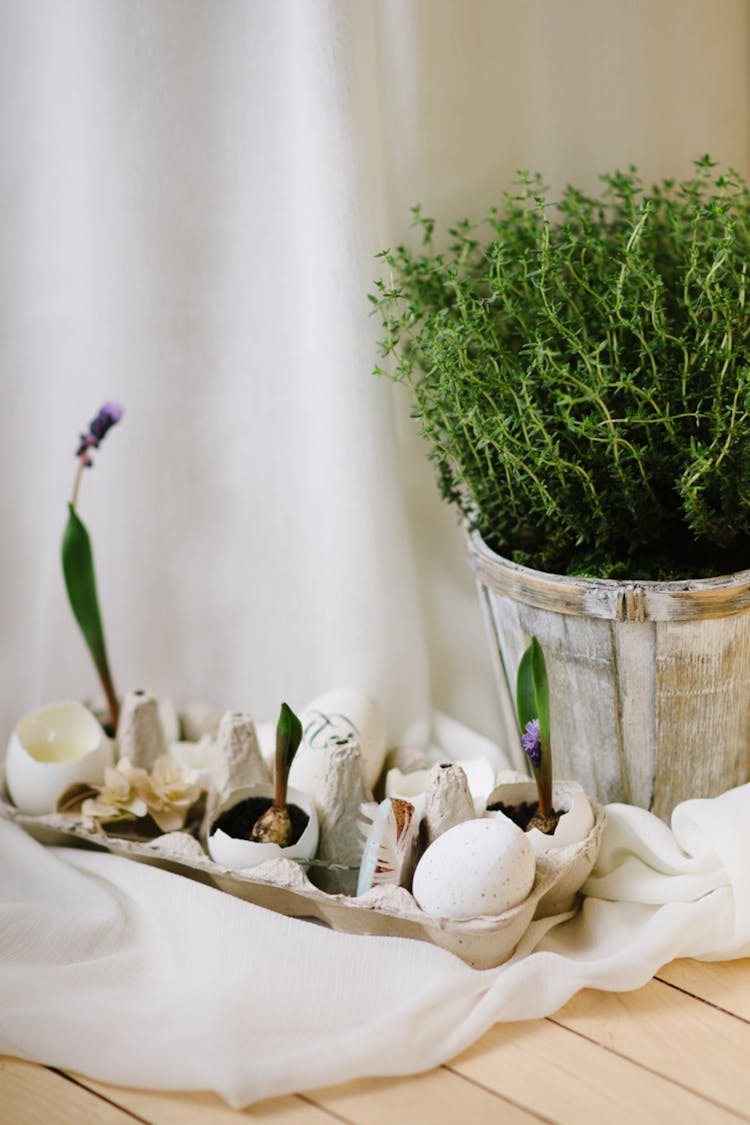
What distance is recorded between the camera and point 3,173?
1241mm

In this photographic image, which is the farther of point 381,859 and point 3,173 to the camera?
point 3,173

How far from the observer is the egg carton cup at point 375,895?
36.7 inches

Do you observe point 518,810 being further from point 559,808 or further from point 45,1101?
point 45,1101

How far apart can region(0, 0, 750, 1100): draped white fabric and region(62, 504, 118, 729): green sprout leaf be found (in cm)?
16

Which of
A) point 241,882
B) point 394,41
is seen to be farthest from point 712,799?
point 394,41

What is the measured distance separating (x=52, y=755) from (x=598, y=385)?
685 millimetres

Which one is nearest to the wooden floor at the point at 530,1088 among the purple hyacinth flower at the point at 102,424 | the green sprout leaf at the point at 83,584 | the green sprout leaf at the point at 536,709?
the green sprout leaf at the point at 536,709

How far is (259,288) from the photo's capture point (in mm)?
1256

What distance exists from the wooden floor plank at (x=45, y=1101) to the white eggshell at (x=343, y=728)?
35 cm

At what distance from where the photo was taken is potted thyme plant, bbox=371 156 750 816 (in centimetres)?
101

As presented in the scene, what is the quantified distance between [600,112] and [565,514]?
19.3 inches

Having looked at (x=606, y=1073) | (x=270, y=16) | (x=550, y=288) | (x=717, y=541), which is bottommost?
(x=606, y=1073)

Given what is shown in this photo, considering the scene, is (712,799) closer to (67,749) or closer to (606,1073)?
(606,1073)

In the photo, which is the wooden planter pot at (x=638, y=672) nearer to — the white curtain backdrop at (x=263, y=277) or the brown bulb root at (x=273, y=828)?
the white curtain backdrop at (x=263, y=277)
